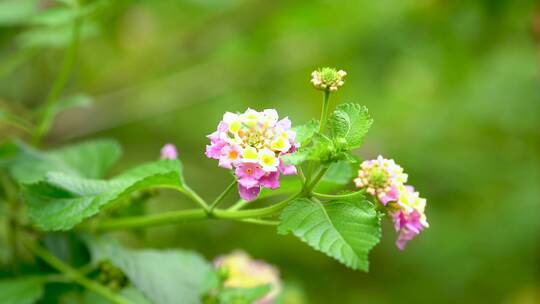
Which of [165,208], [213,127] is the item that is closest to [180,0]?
[213,127]

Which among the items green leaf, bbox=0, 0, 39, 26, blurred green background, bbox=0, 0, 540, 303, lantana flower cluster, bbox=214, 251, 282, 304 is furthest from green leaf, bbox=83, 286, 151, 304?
blurred green background, bbox=0, 0, 540, 303

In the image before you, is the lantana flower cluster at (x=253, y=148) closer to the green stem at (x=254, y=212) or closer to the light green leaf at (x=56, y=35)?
the green stem at (x=254, y=212)

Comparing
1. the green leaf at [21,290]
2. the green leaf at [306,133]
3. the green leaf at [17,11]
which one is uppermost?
the green leaf at [17,11]

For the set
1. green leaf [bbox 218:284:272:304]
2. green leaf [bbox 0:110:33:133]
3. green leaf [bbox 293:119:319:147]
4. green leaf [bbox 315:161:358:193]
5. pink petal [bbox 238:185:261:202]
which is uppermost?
green leaf [bbox 0:110:33:133]

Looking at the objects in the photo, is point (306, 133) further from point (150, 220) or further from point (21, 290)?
point (21, 290)

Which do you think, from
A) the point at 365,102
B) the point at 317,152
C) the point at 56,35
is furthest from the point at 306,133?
the point at 365,102

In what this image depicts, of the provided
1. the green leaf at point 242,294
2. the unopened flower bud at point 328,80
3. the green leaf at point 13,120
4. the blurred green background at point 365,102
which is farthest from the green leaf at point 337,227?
the blurred green background at point 365,102

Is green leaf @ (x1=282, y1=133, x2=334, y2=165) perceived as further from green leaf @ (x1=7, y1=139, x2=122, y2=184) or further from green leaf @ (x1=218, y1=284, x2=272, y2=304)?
green leaf @ (x1=7, y1=139, x2=122, y2=184)
